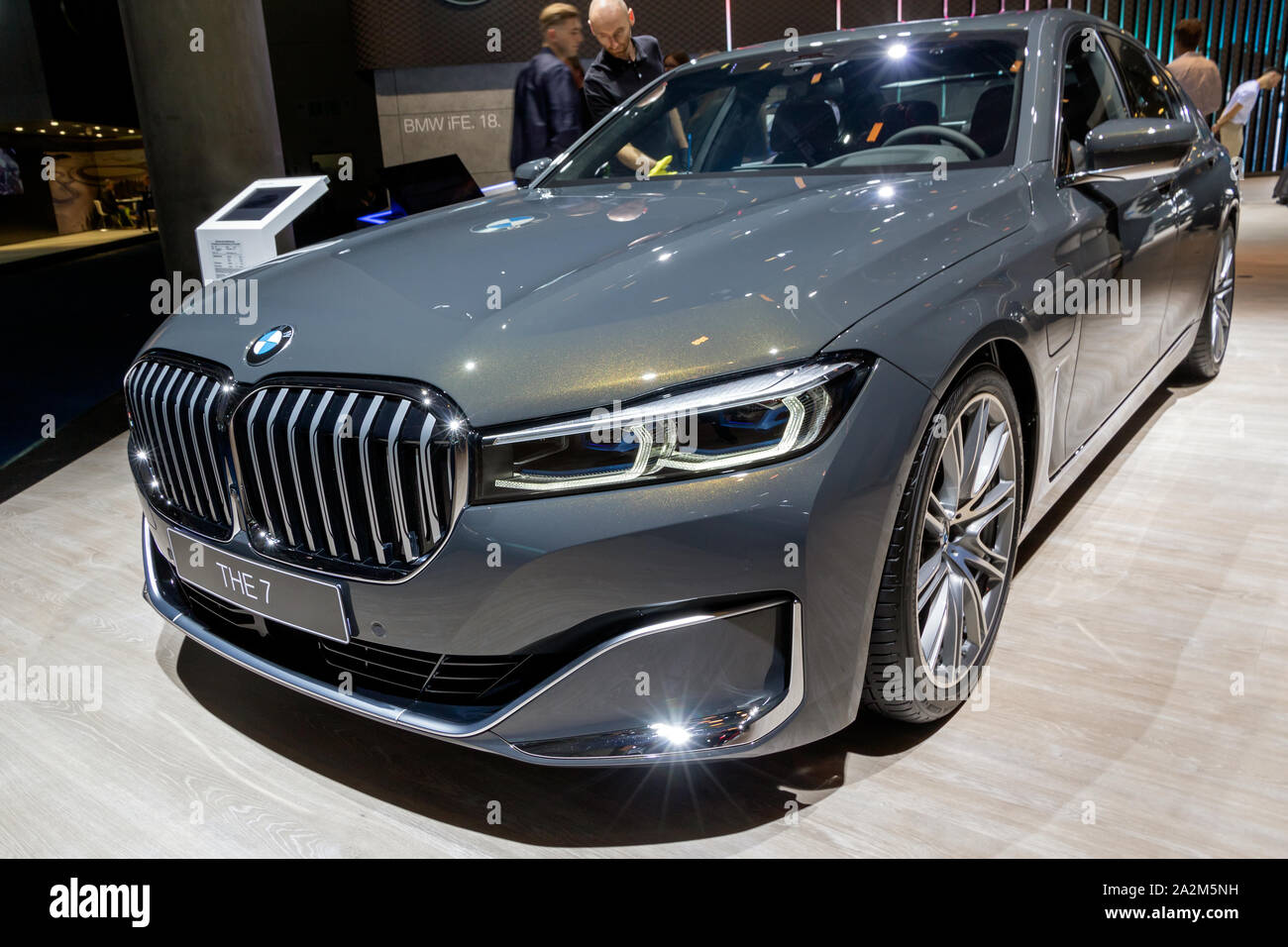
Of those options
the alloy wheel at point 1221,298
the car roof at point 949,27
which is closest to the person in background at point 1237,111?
the alloy wheel at point 1221,298

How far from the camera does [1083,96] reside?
2.38 metres

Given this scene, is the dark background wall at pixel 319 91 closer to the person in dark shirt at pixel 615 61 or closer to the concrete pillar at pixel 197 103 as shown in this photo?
the concrete pillar at pixel 197 103

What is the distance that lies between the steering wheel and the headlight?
1089 mm

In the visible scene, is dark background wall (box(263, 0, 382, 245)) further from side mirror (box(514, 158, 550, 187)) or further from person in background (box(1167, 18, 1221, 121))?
side mirror (box(514, 158, 550, 187))

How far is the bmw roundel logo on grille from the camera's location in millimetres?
1529

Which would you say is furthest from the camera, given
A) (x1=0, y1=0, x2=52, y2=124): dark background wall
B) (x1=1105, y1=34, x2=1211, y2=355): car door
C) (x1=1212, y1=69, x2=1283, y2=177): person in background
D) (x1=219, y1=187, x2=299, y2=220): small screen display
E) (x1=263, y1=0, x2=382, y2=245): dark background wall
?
(x1=0, y1=0, x2=52, y2=124): dark background wall

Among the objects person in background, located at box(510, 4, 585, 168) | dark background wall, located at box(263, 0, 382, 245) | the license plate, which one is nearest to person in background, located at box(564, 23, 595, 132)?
person in background, located at box(510, 4, 585, 168)

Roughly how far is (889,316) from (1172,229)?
1714 mm

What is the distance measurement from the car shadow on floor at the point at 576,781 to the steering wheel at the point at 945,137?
1218 mm

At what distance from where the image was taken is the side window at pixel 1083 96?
2.13 meters

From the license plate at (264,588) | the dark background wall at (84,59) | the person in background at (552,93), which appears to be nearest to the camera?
the license plate at (264,588)

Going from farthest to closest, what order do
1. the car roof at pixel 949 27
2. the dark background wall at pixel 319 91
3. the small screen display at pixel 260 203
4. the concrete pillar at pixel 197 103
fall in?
the dark background wall at pixel 319 91 → the concrete pillar at pixel 197 103 → the small screen display at pixel 260 203 → the car roof at pixel 949 27

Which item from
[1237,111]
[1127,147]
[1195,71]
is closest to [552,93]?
[1127,147]
